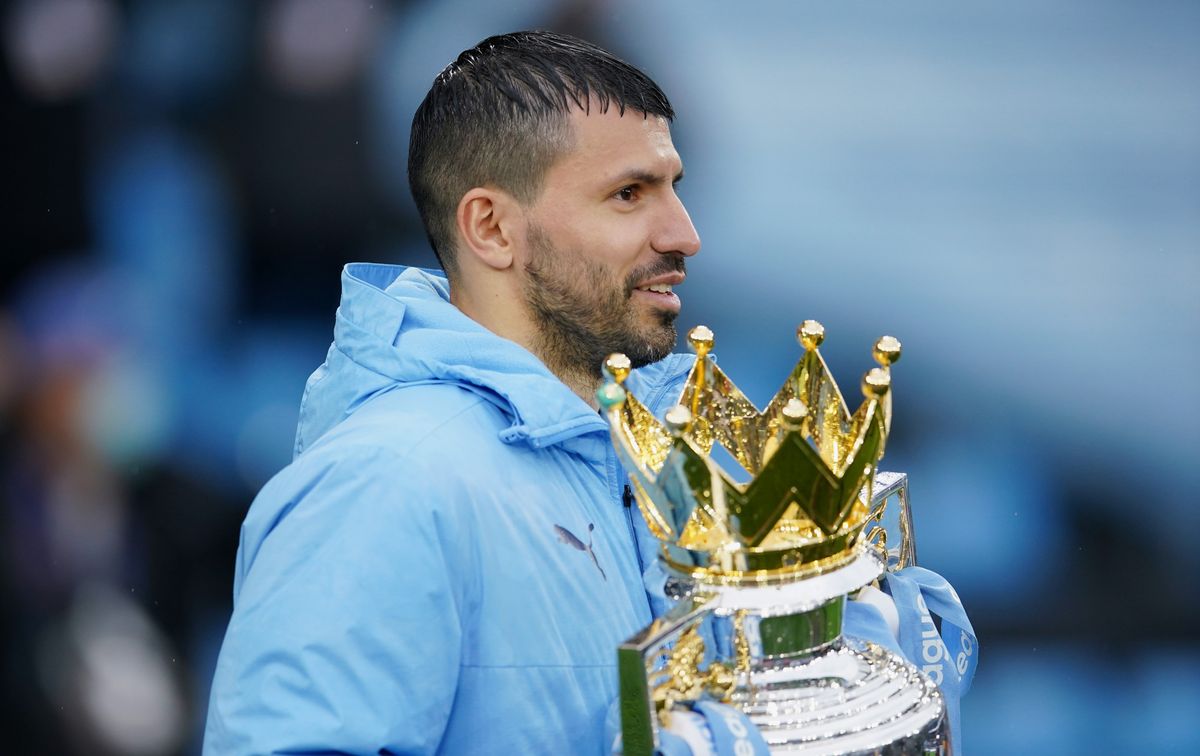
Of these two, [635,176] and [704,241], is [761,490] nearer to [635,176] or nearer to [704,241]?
[635,176]

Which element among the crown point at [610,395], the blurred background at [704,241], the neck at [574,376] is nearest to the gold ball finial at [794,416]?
the crown point at [610,395]

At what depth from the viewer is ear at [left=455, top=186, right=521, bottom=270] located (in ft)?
4.08

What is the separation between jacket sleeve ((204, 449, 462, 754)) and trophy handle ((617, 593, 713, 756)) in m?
0.18

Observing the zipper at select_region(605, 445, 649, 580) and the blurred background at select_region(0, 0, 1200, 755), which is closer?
the zipper at select_region(605, 445, 649, 580)

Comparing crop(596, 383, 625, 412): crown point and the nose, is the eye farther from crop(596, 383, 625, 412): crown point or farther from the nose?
crop(596, 383, 625, 412): crown point

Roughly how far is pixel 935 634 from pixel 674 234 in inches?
16.2

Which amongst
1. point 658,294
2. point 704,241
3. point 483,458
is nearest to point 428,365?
point 483,458

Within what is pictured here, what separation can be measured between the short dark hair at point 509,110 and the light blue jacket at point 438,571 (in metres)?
0.16

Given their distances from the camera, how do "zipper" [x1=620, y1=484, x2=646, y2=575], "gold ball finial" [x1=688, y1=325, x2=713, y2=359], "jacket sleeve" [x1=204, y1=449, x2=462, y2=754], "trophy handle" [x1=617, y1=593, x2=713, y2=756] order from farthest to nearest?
"zipper" [x1=620, y1=484, x2=646, y2=575], "gold ball finial" [x1=688, y1=325, x2=713, y2=359], "jacket sleeve" [x1=204, y1=449, x2=462, y2=754], "trophy handle" [x1=617, y1=593, x2=713, y2=756]

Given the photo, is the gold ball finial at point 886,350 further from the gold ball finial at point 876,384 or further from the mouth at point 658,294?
the mouth at point 658,294

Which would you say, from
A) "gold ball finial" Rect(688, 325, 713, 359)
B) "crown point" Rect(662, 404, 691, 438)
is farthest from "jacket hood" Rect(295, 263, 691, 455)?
"crown point" Rect(662, 404, 691, 438)

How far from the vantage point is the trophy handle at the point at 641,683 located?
812 millimetres

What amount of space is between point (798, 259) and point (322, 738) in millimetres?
1372

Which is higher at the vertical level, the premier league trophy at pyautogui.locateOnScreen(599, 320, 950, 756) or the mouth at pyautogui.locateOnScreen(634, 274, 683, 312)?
the mouth at pyautogui.locateOnScreen(634, 274, 683, 312)
